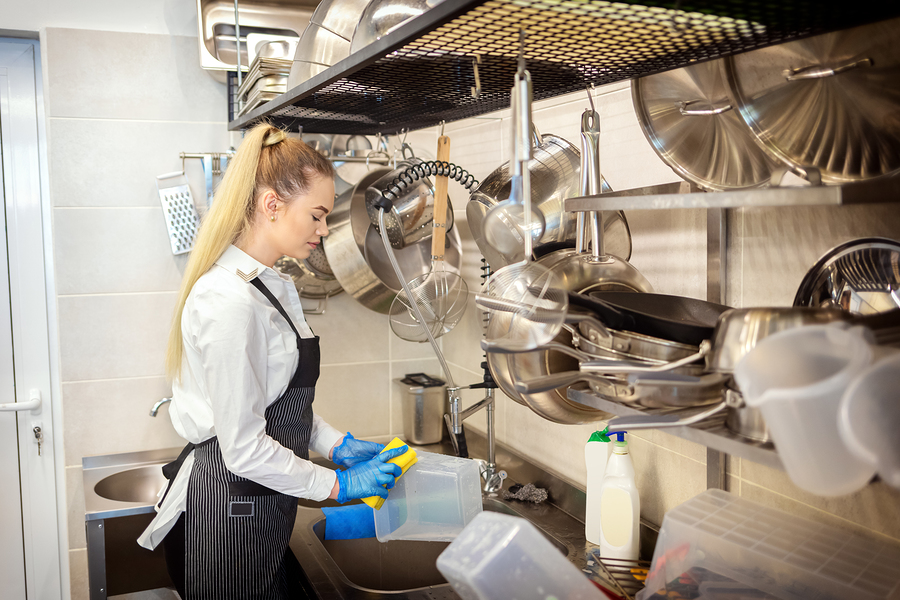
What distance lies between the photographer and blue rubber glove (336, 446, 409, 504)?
1.34 meters

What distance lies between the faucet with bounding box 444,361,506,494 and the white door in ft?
4.48

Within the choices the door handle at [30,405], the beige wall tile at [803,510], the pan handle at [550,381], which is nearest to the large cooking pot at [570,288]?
the pan handle at [550,381]

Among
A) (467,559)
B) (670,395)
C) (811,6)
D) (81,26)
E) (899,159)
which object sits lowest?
(467,559)

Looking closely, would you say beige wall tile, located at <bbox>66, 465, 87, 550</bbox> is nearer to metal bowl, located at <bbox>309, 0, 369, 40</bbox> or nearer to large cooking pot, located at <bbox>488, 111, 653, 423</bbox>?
metal bowl, located at <bbox>309, 0, 369, 40</bbox>

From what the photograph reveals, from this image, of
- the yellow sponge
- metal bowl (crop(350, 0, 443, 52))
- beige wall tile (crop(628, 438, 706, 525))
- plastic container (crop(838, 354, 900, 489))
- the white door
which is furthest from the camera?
the white door

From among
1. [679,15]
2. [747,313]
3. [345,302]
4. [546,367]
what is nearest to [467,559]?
[546,367]

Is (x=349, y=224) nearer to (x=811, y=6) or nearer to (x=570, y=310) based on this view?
(x=570, y=310)

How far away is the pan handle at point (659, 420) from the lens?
26.5 inches

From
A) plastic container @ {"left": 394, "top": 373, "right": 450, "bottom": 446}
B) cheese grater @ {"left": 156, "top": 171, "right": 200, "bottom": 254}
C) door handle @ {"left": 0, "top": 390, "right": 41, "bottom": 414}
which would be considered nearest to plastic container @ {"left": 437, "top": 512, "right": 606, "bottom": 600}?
plastic container @ {"left": 394, "top": 373, "right": 450, "bottom": 446}

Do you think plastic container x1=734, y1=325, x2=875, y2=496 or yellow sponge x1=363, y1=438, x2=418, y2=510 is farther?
yellow sponge x1=363, y1=438, x2=418, y2=510

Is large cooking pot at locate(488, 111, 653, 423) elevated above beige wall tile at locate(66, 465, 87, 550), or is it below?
above

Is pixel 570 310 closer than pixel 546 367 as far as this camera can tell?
Yes

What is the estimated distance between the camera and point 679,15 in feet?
2.43

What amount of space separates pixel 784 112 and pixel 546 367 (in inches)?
16.5
